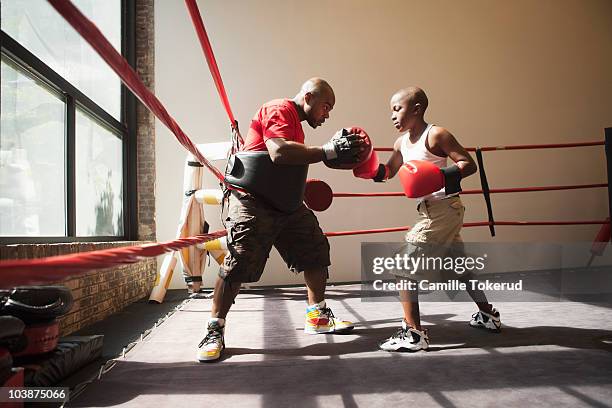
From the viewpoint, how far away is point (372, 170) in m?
1.92

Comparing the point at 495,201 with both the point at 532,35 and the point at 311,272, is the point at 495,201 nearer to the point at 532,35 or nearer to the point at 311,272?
the point at 532,35

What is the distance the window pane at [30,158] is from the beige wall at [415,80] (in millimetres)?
1432

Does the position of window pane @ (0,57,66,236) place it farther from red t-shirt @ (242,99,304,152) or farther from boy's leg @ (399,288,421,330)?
boy's leg @ (399,288,421,330)

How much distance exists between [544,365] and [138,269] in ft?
7.88

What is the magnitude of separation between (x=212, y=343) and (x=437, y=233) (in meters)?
0.80

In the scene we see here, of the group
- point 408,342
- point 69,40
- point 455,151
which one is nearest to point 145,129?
point 69,40

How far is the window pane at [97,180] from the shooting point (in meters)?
2.44

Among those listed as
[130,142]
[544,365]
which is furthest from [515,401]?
[130,142]

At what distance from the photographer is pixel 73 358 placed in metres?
1.43

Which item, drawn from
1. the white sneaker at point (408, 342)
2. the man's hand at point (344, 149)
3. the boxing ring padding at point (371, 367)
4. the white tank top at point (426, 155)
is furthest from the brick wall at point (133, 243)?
the white tank top at point (426, 155)

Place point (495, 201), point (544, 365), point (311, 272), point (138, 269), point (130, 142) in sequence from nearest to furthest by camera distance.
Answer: point (544, 365) → point (311, 272) → point (138, 269) → point (130, 142) → point (495, 201)

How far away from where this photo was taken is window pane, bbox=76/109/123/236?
2.44 metres

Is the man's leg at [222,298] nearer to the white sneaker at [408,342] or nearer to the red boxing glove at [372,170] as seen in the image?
the white sneaker at [408,342]

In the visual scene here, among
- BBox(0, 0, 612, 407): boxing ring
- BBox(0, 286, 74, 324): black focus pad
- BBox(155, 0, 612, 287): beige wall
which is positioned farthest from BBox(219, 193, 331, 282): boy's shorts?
BBox(155, 0, 612, 287): beige wall
